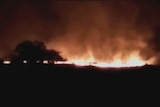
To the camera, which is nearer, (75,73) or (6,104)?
(6,104)

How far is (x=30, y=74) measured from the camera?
1658 centimetres

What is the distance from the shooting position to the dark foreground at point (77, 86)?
1595 centimetres

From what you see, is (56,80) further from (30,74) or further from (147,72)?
(147,72)

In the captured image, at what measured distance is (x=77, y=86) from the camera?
16375 mm

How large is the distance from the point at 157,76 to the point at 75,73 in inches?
111

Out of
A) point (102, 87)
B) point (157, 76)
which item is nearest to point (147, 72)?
point (157, 76)

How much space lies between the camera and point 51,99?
1605 centimetres

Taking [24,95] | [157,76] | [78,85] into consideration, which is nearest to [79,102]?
[78,85]

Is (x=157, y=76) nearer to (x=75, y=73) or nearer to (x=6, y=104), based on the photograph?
(x=75, y=73)

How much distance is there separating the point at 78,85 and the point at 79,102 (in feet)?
2.39

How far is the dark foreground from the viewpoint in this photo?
1595cm

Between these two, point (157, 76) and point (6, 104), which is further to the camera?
point (157, 76)

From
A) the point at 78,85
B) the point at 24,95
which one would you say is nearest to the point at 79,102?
the point at 78,85

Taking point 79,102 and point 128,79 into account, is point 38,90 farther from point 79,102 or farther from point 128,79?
point 128,79
